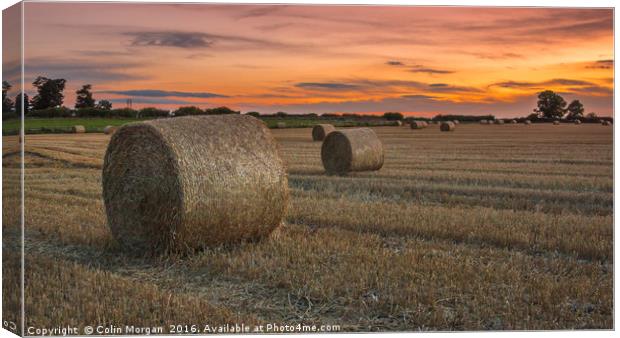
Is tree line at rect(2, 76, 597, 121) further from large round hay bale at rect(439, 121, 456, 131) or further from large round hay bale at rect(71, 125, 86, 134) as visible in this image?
large round hay bale at rect(439, 121, 456, 131)

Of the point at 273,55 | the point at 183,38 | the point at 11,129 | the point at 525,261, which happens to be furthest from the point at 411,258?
the point at 11,129

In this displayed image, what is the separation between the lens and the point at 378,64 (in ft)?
24.3

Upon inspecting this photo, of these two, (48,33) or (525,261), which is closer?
(48,33)

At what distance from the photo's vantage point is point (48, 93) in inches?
261

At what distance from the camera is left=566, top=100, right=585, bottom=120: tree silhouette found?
729cm

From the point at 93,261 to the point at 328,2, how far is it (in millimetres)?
3649

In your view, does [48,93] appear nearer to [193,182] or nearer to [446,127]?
[193,182]

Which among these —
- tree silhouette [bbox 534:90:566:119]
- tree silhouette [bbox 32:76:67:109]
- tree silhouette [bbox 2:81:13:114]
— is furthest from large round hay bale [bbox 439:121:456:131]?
tree silhouette [bbox 2:81:13:114]

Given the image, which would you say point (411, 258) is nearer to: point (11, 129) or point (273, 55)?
point (273, 55)

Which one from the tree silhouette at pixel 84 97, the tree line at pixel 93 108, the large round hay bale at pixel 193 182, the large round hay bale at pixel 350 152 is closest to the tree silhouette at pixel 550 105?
the tree line at pixel 93 108

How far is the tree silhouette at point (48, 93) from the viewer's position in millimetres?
6304

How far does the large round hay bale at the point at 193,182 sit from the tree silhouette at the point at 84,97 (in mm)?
461

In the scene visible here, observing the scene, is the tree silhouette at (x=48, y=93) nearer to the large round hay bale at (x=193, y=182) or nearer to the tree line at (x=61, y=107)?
the tree line at (x=61, y=107)

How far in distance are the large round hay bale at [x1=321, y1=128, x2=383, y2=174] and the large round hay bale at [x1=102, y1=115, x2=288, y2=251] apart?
7.59 meters
